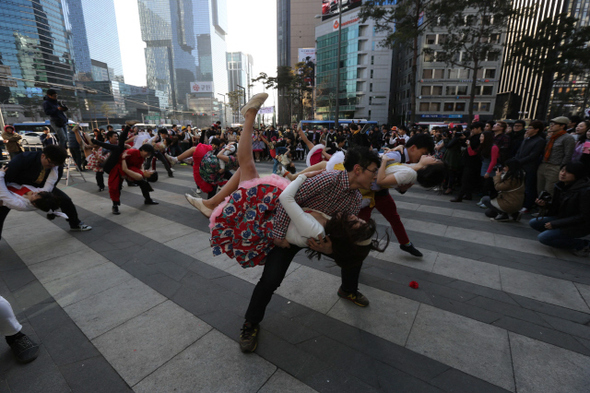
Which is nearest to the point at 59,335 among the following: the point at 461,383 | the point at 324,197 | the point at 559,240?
the point at 324,197

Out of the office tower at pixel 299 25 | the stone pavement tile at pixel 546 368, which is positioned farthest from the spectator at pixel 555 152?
the office tower at pixel 299 25

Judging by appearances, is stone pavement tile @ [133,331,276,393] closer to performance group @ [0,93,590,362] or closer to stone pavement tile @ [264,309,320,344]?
performance group @ [0,93,590,362]

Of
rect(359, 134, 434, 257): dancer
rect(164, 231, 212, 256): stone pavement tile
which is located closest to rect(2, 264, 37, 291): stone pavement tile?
rect(164, 231, 212, 256): stone pavement tile

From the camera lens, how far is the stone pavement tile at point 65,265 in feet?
11.6

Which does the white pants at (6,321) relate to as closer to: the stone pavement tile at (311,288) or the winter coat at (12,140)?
the stone pavement tile at (311,288)

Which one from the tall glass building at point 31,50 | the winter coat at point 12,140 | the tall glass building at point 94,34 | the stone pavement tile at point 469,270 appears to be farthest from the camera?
the tall glass building at point 94,34

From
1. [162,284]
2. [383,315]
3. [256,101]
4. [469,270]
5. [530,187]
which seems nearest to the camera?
[256,101]

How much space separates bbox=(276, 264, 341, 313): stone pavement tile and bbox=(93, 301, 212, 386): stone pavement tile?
1005mm

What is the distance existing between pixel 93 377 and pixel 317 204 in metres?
2.16

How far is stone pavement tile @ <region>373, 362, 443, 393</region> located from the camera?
1.94 m

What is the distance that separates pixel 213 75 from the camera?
156 metres

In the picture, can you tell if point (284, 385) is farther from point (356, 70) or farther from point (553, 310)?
point (356, 70)

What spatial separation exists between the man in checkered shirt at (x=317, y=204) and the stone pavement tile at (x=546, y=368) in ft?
5.87

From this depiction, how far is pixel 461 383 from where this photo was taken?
1996 millimetres
